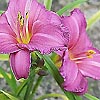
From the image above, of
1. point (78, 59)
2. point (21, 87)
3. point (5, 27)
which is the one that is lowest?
point (21, 87)

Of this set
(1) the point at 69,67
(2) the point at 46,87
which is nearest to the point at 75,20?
(1) the point at 69,67

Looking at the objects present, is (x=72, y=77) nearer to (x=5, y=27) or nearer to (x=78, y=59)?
(x=78, y=59)

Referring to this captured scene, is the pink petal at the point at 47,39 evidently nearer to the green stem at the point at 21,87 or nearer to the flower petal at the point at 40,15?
the flower petal at the point at 40,15

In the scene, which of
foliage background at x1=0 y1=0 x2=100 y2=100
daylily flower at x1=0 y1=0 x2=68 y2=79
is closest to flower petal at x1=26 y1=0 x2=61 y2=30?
daylily flower at x1=0 y1=0 x2=68 y2=79

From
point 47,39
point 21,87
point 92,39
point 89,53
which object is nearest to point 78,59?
point 89,53

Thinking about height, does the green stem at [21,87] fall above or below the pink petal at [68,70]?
below

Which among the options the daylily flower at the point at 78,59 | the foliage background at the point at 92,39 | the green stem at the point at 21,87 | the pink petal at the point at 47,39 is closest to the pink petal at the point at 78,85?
the daylily flower at the point at 78,59
